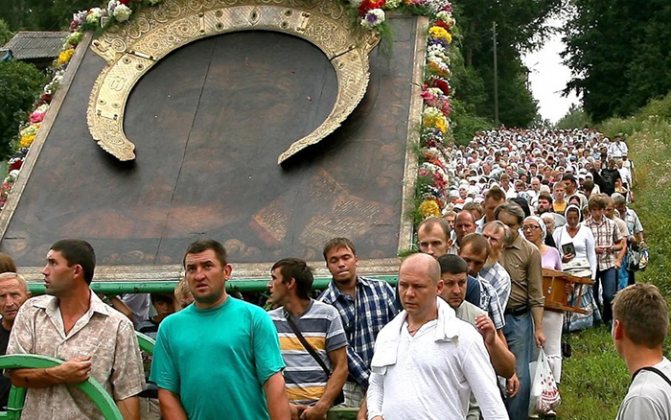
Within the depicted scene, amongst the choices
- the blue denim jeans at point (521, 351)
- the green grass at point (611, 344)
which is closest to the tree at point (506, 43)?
the green grass at point (611, 344)

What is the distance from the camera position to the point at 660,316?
4.38 m

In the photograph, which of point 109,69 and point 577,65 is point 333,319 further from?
point 577,65

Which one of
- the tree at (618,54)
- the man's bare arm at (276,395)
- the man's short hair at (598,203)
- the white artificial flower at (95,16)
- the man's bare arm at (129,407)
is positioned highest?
the tree at (618,54)

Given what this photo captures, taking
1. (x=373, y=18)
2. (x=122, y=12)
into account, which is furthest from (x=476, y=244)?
(x=122, y=12)

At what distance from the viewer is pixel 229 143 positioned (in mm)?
10617

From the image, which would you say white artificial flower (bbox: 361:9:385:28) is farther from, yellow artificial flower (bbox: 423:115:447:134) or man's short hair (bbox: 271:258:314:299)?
man's short hair (bbox: 271:258:314:299)

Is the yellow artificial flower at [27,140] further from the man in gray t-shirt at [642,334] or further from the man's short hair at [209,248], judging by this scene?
the man in gray t-shirt at [642,334]

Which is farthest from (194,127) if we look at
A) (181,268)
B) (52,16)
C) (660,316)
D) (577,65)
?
(577,65)

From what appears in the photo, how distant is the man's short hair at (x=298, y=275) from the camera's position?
6.27 m

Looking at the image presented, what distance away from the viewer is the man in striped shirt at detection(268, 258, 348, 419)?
20.5ft

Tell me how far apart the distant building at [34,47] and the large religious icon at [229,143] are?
34.2 meters

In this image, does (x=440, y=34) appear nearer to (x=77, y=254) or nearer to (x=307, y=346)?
(x=307, y=346)

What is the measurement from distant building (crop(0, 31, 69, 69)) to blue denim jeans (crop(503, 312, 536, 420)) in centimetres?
3822

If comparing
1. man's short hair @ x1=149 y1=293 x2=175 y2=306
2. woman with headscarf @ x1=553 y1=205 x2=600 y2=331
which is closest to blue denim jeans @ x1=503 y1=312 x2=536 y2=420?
man's short hair @ x1=149 y1=293 x2=175 y2=306
